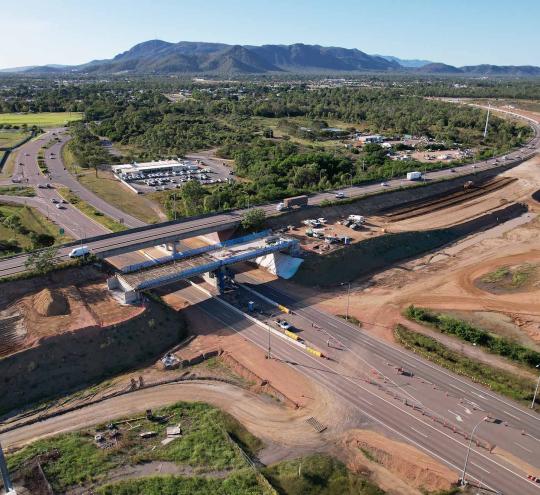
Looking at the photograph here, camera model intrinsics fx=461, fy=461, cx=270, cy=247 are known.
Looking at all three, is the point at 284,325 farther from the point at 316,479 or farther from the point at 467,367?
the point at 316,479

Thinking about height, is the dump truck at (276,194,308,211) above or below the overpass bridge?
above

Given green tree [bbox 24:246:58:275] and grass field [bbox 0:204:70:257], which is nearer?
green tree [bbox 24:246:58:275]

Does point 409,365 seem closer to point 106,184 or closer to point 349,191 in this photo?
point 349,191

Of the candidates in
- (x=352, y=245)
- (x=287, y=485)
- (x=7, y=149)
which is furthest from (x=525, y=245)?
(x=7, y=149)

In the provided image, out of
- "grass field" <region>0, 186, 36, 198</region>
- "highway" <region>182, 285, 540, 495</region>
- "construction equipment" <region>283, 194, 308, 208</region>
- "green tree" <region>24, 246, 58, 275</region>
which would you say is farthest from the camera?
"grass field" <region>0, 186, 36, 198</region>

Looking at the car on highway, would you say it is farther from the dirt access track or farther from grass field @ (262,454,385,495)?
grass field @ (262,454,385,495)

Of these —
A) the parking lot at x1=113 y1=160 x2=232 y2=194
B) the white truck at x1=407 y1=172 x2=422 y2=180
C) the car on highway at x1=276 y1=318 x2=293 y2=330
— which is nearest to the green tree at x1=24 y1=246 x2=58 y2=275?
the car on highway at x1=276 y1=318 x2=293 y2=330

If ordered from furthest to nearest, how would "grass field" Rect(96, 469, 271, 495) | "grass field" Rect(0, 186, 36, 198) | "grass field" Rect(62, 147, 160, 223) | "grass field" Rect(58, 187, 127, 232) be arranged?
"grass field" Rect(0, 186, 36, 198)
"grass field" Rect(62, 147, 160, 223)
"grass field" Rect(58, 187, 127, 232)
"grass field" Rect(96, 469, 271, 495)
